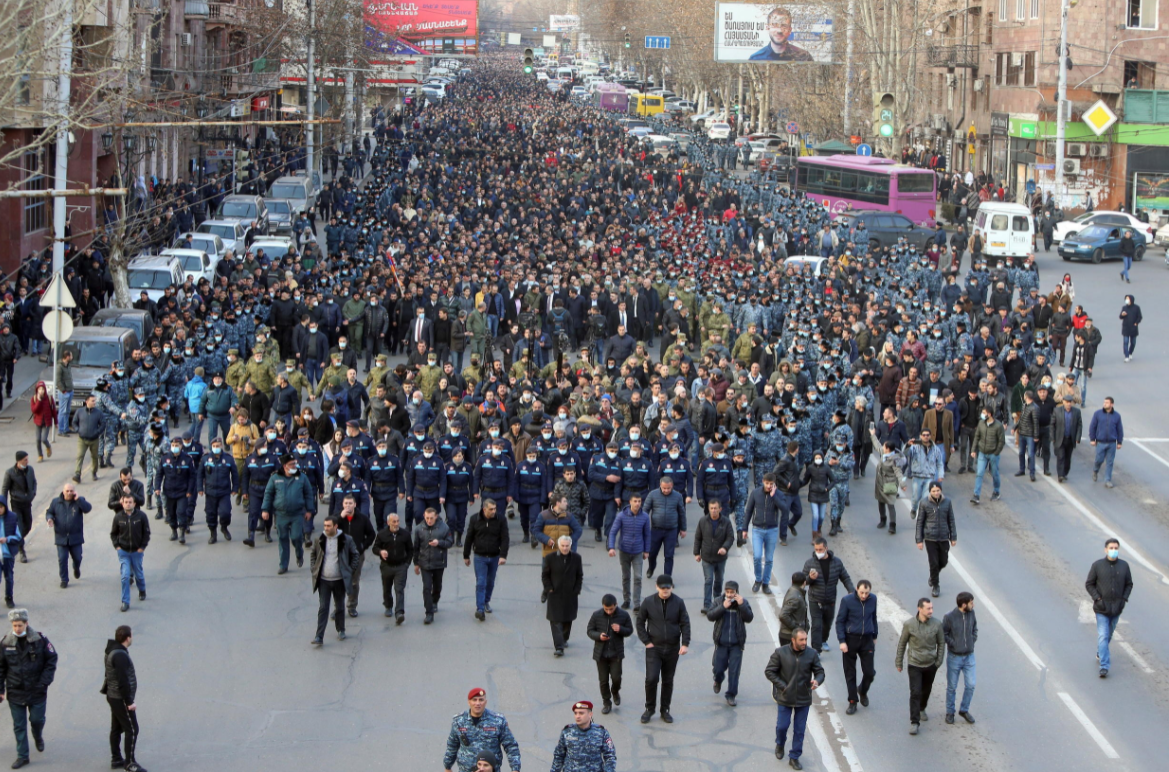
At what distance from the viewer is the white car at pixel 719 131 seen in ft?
243

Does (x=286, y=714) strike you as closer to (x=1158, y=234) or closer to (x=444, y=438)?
(x=444, y=438)

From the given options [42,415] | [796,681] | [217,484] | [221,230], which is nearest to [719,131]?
[221,230]

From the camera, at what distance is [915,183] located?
4378 cm

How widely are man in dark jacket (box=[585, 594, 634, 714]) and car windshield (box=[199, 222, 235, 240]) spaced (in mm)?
26587

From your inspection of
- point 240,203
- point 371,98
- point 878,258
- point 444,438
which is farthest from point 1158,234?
point 371,98

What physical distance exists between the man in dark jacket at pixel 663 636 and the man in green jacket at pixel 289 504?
507cm

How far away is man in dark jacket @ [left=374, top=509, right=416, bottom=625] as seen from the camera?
1490cm

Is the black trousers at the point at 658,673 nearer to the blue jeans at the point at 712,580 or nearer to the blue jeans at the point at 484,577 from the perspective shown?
the blue jeans at the point at 712,580

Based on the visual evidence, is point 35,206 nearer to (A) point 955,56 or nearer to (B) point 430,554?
(B) point 430,554

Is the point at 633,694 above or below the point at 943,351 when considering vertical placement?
below

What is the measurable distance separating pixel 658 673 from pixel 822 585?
6.30 ft

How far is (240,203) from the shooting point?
133 ft

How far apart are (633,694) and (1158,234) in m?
34.8

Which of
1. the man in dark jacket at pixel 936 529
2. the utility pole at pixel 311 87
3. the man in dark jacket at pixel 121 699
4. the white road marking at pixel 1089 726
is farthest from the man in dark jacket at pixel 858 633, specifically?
the utility pole at pixel 311 87
